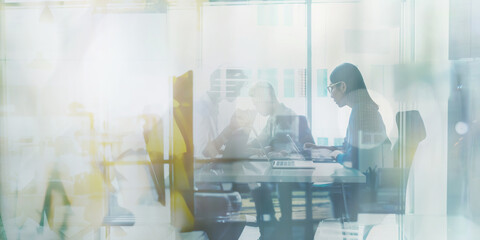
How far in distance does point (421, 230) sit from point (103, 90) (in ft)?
6.66

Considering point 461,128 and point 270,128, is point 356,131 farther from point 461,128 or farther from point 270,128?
point 461,128

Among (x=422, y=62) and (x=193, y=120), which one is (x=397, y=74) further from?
(x=193, y=120)

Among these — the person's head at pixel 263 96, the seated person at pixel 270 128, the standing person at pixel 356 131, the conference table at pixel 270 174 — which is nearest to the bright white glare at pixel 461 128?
the standing person at pixel 356 131

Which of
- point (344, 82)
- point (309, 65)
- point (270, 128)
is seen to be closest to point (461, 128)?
point (344, 82)

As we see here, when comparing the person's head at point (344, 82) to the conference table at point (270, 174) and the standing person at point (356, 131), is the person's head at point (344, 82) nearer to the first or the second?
the standing person at point (356, 131)

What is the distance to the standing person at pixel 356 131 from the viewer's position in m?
1.46

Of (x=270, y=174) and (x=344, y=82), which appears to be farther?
(x=344, y=82)

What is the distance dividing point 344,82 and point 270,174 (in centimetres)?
68

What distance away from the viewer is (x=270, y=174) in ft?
4.11

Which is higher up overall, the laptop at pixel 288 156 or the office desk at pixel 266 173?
the laptop at pixel 288 156

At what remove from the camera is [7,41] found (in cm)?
152

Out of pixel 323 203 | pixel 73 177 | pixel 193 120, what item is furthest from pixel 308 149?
pixel 73 177

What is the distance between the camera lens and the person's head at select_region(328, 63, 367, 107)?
4.79 ft

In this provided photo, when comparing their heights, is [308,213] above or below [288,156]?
below
